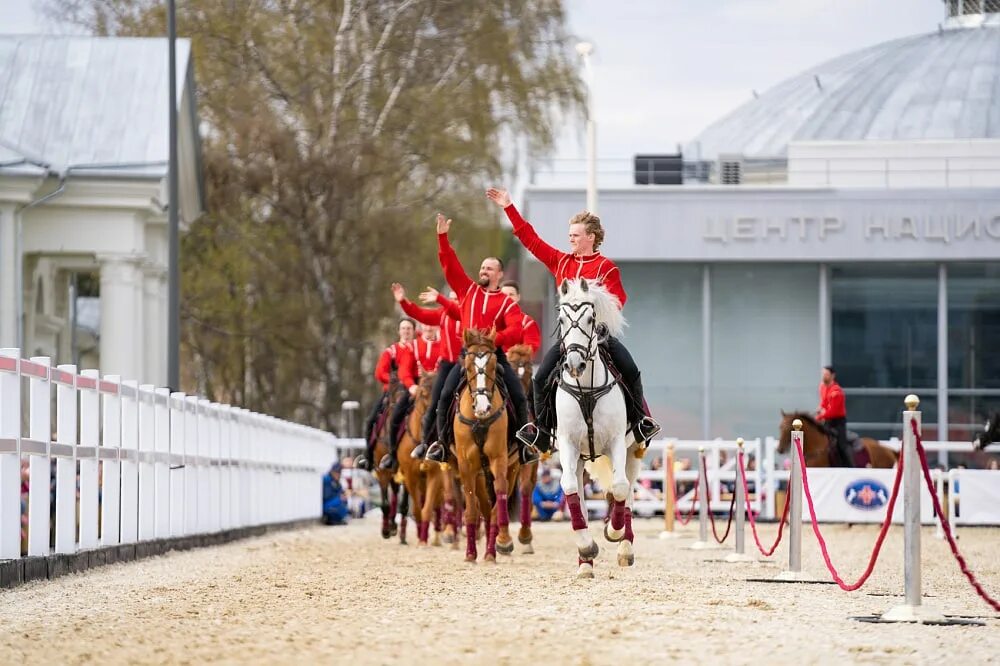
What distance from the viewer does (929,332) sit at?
4625 centimetres

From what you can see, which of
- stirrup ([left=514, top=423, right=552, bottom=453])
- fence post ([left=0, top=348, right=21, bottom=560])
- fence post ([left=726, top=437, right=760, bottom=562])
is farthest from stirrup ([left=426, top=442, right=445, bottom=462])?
fence post ([left=0, top=348, right=21, bottom=560])

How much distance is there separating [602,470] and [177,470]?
712 centimetres

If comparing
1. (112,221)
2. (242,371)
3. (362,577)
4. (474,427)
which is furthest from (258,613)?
(242,371)

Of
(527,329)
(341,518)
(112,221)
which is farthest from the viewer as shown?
(112,221)

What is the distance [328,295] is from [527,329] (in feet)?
103

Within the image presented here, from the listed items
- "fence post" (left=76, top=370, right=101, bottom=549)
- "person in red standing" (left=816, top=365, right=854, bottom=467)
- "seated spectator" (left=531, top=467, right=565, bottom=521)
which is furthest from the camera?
"seated spectator" (left=531, top=467, right=565, bottom=521)

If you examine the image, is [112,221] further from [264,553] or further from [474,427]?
[474,427]

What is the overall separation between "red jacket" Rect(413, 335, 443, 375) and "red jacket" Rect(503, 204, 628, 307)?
7.38 m

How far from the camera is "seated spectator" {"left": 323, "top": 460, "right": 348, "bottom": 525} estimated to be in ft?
114

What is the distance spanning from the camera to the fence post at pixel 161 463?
19.5 m

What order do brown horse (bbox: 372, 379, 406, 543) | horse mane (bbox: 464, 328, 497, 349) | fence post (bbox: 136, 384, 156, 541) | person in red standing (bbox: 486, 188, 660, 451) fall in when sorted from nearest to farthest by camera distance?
person in red standing (bbox: 486, 188, 660, 451)
horse mane (bbox: 464, 328, 497, 349)
fence post (bbox: 136, 384, 156, 541)
brown horse (bbox: 372, 379, 406, 543)

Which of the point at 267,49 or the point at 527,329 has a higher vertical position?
the point at 267,49

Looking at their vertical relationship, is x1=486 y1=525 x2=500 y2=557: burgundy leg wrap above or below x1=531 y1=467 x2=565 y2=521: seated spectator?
above

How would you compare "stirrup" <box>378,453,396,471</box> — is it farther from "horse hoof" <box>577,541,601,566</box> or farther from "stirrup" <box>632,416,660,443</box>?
"horse hoof" <box>577,541,601,566</box>
